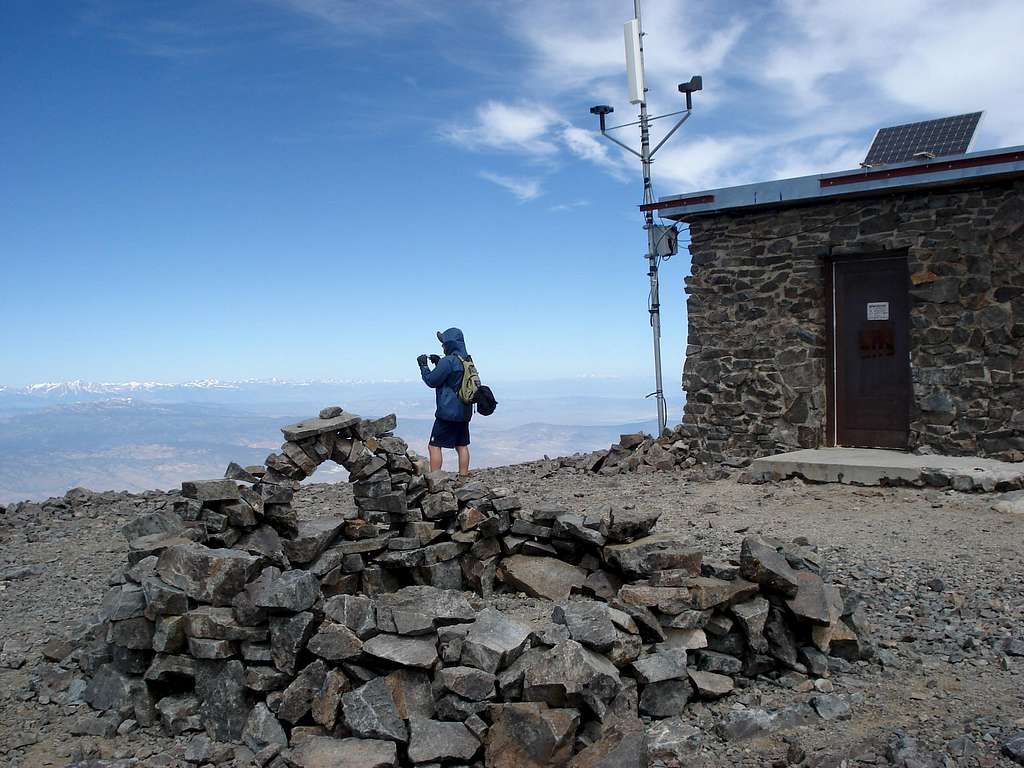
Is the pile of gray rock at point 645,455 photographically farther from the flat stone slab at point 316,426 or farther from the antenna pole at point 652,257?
the flat stone slab at point 316,426

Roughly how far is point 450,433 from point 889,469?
18.3ft

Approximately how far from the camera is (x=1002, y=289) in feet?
34.7

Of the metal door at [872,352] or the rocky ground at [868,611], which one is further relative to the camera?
the metal door at [872,352]

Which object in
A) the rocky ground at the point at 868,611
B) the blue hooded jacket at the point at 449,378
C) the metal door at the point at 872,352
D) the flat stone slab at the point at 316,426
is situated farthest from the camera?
the metal door at the point at 872,352

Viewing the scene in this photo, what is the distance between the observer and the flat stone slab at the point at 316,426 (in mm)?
6578

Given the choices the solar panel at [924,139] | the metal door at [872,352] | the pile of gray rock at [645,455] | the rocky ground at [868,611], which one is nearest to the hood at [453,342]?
the rocky ground at [868,611]

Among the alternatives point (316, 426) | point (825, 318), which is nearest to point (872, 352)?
point (825, 318)

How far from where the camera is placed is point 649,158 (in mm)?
13852

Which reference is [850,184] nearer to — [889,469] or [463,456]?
[889,469]

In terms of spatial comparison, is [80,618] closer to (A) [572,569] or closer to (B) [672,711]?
(A) [572,569]

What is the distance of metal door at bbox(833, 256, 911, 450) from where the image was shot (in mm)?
11383

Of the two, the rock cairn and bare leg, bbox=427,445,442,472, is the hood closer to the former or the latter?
bare leg, bbox=427,445,442,472

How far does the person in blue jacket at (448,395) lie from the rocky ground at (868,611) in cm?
130

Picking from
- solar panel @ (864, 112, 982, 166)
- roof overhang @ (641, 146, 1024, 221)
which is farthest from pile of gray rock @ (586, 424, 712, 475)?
solar panel @ (864, 112, 982, 166)
